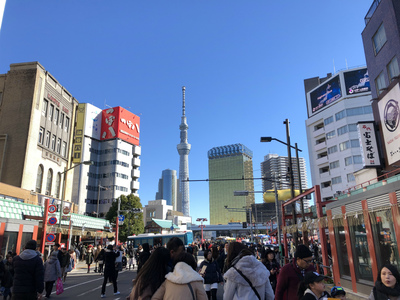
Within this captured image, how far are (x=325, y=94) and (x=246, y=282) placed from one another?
2463 inches

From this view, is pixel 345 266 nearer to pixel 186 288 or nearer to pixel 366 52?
pixel 186 288

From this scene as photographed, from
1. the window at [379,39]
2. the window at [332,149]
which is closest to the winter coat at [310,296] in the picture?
the window at [379,39]

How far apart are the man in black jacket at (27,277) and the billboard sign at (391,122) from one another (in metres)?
16.4

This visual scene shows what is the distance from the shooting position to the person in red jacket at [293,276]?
455 cm

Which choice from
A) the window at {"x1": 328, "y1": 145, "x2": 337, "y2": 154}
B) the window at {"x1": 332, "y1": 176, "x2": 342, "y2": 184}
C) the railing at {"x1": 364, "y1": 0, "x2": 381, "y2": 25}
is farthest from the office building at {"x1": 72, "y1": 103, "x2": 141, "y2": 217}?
the railing at {"x1": 364, "y1": 0, "x2": 381, "y2": 25}

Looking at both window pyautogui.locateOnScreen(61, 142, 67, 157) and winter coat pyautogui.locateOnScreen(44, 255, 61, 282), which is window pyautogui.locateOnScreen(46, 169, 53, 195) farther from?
winter coat pyautogui.locateOnScreen(44, 255, 61, 282)

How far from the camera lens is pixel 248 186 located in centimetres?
15238

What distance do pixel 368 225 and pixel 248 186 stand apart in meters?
Result: 143

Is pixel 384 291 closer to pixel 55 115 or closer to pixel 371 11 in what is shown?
pixel 371 11

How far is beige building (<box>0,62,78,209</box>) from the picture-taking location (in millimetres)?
37125

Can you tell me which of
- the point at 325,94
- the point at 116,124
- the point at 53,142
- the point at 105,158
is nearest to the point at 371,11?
the point at 53,142

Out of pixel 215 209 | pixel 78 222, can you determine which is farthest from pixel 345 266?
pixel 215 209

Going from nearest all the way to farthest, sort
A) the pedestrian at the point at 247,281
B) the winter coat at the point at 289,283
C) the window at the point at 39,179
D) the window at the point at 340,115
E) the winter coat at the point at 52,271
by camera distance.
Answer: the pedestrian at the point at 247,281, the winter coat at the point at 289,283, the winter coat at the point at 52,271, the window at the point at 39,179, the window at the point at 340,115

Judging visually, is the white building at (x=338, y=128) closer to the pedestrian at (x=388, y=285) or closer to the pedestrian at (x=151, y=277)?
the pedestrian at (x=388, y=285)
